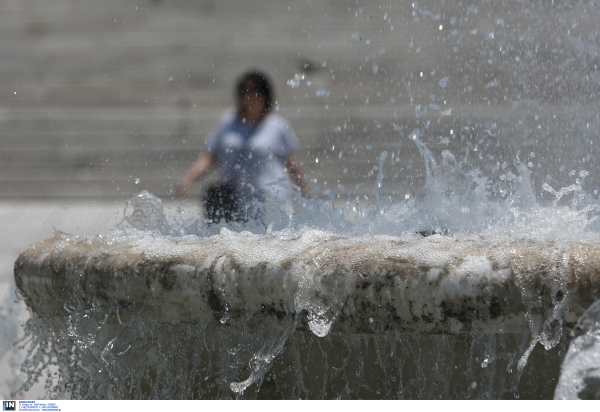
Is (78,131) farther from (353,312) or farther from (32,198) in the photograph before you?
(353,312)

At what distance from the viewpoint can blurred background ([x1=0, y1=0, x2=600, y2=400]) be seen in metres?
4.79

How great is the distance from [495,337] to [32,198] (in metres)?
5.09

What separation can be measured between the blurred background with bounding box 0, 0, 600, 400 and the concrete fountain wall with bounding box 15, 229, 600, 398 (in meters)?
3.33

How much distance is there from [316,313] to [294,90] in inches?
165

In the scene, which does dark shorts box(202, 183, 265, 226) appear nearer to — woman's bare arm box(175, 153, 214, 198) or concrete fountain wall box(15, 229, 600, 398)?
woman's bare arm box(175, 153, 214, 198)

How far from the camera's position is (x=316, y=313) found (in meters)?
1.10

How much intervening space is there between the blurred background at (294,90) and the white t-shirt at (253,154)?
Result: 5.11 ft

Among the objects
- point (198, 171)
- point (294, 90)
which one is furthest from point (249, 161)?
point (294, 90)

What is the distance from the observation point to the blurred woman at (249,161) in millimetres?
2828

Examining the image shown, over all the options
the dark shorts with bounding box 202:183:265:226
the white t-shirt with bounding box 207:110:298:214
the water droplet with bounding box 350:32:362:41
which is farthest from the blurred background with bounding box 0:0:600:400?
the dark shorts with bounding box 202:183:265:226
